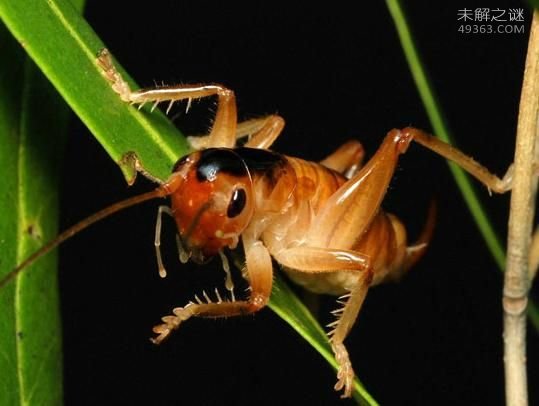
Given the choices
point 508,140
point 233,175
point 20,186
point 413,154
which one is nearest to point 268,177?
point 233,175

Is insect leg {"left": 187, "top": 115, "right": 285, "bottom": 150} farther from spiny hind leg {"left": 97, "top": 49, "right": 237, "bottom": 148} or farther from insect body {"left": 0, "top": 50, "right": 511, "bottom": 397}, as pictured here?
spiny hind leg {"left": 97, "top": 49, "right": 237, "bottom": 148}

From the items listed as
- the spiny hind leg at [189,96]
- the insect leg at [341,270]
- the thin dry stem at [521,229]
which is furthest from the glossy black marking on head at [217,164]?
the thin dry stem at [521,229]

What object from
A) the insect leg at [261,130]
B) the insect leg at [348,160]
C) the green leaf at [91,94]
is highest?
the green leaf at [91,94]

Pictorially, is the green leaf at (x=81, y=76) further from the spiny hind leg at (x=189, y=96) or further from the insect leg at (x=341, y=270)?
the insect leg at (x=341, y=270)

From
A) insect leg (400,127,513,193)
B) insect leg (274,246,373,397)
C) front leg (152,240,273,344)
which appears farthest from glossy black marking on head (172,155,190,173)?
insect leg (400,127,513,193)

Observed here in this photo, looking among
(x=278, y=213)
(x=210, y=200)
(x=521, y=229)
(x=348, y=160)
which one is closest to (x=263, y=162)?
(x=278, y=213)

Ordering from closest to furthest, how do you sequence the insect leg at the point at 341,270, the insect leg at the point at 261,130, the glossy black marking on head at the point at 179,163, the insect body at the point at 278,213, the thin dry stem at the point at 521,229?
1. the thin dry stem at the point at 521,229
2. the glossy black marking on head at the point at 179,163
3. the insect body at the point at 278,213
4. the insect leg at the point at 341,270
5. the insect leg at the point at 261,130
